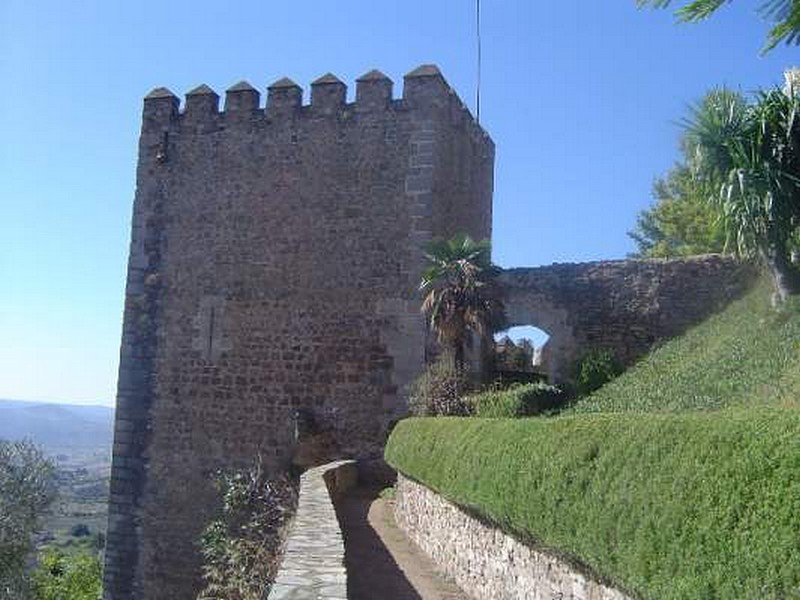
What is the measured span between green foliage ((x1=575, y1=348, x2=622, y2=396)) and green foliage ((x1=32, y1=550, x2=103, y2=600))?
1729 cm

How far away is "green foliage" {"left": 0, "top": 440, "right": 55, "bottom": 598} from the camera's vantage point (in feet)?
69.1

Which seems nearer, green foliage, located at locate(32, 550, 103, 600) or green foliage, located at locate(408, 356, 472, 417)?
green foliage, located at locate(408, 356, 472, 417)

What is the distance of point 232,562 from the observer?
11.9 m

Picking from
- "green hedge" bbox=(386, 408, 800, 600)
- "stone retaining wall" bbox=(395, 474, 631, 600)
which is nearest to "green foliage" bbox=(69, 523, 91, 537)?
"stone retaining wall" bbox=(395, 474, 631, 600)

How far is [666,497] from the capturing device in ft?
14.0

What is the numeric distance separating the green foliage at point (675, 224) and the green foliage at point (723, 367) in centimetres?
789

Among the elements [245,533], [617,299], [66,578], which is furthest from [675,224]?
[66,578]

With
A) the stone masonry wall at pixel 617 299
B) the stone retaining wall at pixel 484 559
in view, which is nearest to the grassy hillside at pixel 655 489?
the stone retaining wall at pixel 484 559

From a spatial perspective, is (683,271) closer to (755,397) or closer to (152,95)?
(755,397)

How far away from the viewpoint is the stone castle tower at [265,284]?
15.5 m

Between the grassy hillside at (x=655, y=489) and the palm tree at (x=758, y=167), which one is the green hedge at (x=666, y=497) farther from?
the palm tree at (x=758, y=167)

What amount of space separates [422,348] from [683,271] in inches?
190

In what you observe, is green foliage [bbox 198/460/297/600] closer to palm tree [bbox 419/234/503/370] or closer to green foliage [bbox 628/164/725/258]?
palm tree [bbox 419/234/503/370]

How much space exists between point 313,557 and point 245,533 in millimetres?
7843
